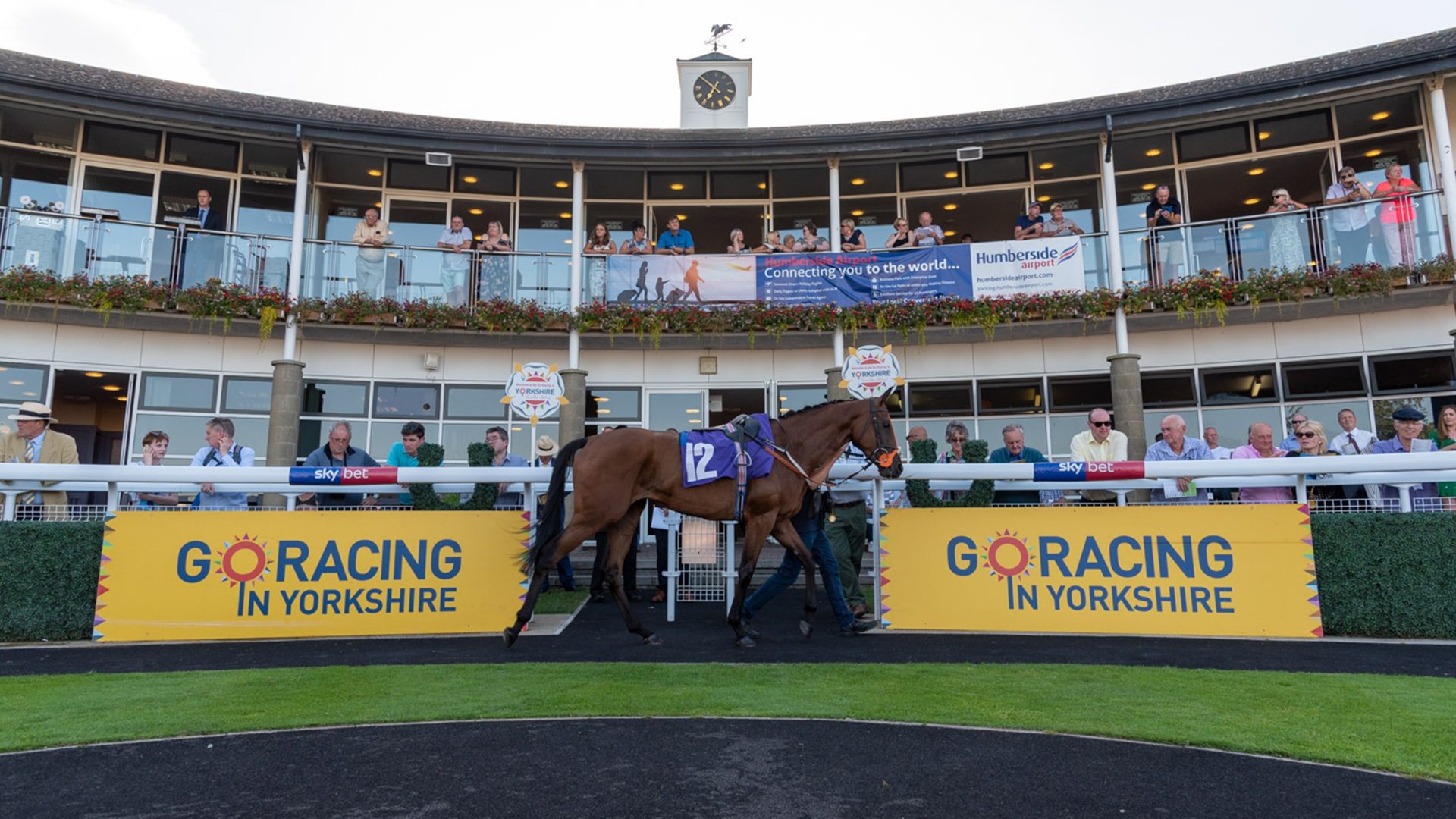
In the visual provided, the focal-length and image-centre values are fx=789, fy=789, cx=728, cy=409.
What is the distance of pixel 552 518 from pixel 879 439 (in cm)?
289

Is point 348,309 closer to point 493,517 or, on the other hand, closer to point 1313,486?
point 493,517

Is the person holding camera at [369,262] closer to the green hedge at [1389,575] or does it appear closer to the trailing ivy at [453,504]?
the trailing ivy at [453,504]

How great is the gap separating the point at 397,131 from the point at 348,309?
3349 millimetres

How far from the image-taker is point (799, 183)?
17.1 meters

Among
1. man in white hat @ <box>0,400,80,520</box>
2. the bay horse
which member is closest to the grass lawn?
the bay horse

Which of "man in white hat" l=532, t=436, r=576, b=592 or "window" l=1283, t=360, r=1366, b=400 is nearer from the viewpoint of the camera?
"man in white hat" l=532, t=436, r=576, b=592

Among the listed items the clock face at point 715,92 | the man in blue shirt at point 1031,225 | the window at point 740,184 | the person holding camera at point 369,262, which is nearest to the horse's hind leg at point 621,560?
the person holding camera at point 369,262

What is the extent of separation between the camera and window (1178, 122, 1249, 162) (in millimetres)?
15180

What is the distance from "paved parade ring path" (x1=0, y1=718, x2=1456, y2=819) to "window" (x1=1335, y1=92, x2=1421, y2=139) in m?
15.6

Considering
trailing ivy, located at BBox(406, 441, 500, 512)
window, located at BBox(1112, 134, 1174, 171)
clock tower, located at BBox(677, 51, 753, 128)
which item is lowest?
trailing ivy, located at BBox(406, 441, 500, 512)

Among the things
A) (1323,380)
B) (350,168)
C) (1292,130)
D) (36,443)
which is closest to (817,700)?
(36,443)

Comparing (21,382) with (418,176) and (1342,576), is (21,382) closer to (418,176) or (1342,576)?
(418,176)

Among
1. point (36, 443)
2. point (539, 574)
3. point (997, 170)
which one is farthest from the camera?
point (997, 170)

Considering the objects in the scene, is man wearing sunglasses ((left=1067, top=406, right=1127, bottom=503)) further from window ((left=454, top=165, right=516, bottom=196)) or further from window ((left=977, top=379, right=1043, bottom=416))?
window ((left=454, top=165, right=516, bottom=196))
